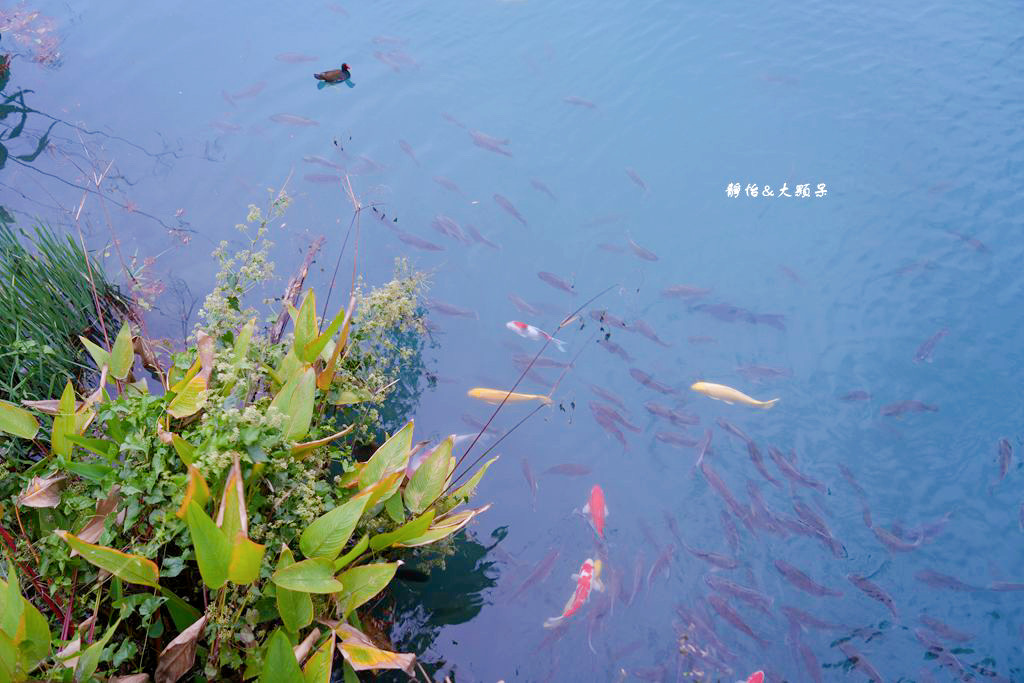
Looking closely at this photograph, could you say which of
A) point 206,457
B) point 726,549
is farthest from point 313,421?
point 726,549

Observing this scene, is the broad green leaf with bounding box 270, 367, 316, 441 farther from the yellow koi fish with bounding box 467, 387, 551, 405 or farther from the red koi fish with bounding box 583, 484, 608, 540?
the red koi fish with bounding box 583, 484, 608, 540

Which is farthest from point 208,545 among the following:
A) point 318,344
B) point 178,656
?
point 318,344

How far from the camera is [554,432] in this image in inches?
168

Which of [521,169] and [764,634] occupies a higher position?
[521,169]

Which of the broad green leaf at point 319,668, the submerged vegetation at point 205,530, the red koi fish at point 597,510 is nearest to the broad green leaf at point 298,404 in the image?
the submerged vegetation at point 205,530

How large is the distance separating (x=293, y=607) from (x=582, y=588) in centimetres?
156

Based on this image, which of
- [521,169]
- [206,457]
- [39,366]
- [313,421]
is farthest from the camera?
[521,169]

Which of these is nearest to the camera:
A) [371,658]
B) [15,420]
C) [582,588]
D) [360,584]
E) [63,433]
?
[371,658]

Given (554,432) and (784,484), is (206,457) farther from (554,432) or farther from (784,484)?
(784,484)

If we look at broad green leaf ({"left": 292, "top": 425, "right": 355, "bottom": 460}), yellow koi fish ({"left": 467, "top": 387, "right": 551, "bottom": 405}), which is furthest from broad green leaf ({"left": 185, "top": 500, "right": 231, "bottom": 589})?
yellow koi fish ({"left": 467, "top": 387, "right": 551, "bottom": 405})

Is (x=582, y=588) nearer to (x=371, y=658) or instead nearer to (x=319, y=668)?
(x=371, y=658)

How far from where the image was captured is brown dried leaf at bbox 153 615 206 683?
2.32 metres

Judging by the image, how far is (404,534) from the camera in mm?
2775

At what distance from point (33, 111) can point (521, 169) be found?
13.6ft
